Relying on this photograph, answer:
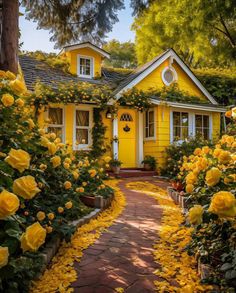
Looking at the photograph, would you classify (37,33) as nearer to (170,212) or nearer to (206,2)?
(170,212)

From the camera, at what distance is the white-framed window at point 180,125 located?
464 inches

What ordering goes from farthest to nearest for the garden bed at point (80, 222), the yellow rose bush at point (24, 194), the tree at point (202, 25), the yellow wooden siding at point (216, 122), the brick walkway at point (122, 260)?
the tree at point (202, 25)
the yellow wooden siding at point (216, 122)
the garden bed at point (80, 222)
the brick walkway at point (122, 260)
the yellow rose bush at point (24, 194)

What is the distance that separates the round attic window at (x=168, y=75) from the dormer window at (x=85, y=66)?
3429 millimetres

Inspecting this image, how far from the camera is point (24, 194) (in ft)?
4.80

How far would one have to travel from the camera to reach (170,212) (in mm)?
5184

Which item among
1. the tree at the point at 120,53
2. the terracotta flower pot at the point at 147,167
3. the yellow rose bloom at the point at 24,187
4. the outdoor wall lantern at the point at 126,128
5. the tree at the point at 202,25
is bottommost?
the terracotta flower pot at the point at 147,167

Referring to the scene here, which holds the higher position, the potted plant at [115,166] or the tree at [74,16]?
the tree at [74,16]

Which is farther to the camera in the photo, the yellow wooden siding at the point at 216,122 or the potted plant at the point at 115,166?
the yellow wooden siding at the point at 216,122

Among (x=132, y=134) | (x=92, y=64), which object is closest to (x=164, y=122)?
(x=132, y=134)

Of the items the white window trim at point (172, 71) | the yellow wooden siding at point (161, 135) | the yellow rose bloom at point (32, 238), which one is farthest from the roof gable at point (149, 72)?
the yellow rose bloom at point (32, 238)

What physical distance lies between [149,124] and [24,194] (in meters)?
10.5

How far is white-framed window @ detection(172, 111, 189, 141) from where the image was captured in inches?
464

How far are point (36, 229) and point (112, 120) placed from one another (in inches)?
386

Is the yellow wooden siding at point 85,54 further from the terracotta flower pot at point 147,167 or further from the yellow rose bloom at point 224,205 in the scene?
the yellow rose bloom at point 224,205
